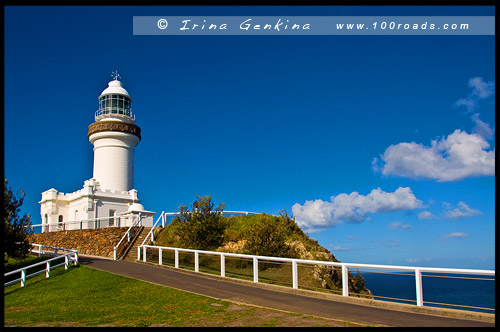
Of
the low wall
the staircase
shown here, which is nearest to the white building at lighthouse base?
the low wall

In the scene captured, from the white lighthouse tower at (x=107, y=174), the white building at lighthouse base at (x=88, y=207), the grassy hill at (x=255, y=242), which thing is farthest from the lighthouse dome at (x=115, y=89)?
the grassy hill at (x=255, y=242)

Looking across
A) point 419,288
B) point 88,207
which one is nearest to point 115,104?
point 88,207

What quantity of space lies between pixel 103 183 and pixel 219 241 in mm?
19064

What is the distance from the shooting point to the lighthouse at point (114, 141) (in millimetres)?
41812

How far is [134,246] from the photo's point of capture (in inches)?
1122

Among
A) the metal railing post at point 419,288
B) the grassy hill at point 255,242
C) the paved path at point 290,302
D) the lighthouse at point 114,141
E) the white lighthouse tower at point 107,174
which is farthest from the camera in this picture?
the lighthouse at point 114,141

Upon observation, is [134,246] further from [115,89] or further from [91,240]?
[115,89]

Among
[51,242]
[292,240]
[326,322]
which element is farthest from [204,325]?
[51,242]

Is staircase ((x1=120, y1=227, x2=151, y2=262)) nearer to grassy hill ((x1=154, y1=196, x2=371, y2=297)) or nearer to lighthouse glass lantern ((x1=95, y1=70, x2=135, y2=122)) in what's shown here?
grassy hill ((x1=154, y1=196, x2=371, y2=297))

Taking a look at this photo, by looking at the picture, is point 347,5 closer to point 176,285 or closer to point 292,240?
point 176,285

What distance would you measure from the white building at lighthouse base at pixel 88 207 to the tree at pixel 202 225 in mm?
8035

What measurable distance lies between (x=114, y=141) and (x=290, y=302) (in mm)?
34058

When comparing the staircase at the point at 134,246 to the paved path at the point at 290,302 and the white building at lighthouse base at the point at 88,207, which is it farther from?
the paved path at the point at 290,302
